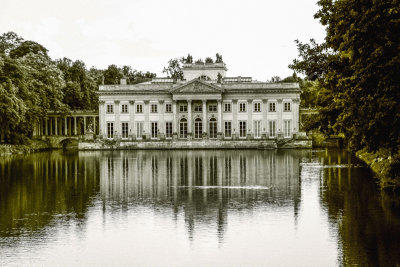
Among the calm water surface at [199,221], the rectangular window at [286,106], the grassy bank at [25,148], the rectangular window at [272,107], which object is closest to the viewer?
the calm water surface at [199,221]

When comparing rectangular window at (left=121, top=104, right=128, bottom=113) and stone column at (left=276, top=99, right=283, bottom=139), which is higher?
rectangular window at (left=121, top=104, right=128, bottom=113)

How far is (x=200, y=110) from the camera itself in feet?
262

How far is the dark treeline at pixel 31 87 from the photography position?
60094 millimetres

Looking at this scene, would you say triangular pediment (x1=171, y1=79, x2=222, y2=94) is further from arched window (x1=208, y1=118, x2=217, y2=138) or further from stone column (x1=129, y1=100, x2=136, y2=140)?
stone column (x1=129, y1=100, x2=136, y2=140)

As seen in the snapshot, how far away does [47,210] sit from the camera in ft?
77.7

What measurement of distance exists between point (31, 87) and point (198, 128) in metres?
21.6

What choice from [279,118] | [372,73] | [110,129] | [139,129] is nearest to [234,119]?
[279,118]

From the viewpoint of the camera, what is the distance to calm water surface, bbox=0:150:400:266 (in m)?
16.3

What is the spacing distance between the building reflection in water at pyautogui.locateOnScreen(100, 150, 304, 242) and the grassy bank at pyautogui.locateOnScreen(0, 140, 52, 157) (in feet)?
70.4

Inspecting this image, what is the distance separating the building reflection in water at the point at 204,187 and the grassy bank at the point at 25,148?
2146 centimetres

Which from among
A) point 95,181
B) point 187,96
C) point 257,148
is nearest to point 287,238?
point 95,181

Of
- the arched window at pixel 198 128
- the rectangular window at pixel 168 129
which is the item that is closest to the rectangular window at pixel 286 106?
the arched window at pixel 198 128

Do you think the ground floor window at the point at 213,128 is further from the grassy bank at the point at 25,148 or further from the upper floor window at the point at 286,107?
the grassy bank at the point at 25,148

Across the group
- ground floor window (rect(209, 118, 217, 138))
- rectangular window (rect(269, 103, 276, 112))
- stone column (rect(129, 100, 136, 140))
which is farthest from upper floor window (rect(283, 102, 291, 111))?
stone column (rect(129, 100, 136, 140))
